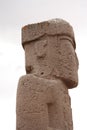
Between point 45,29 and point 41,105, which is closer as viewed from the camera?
point 41,105

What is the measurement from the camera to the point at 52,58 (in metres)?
9.16

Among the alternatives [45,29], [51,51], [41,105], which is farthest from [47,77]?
[45,29]

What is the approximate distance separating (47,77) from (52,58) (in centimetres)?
49

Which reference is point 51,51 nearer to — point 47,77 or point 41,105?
point 47,77

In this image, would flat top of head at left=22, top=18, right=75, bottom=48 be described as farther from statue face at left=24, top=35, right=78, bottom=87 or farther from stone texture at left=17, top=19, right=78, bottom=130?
statue face at left=24, top=35, right=78, bottom=87

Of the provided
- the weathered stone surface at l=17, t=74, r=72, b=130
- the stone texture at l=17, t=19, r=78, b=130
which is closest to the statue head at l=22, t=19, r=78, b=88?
the stone texture at l=17, t=19, r=78, b=130

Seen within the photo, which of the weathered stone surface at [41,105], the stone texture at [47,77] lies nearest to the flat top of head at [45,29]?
the stone texture at [47,77]

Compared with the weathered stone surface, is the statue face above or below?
above

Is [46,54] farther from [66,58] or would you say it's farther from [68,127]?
[68,127]

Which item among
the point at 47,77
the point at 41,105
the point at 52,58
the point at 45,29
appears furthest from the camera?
the point at 45,29

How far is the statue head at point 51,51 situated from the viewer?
909 centimetres

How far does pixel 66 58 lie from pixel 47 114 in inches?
60.2

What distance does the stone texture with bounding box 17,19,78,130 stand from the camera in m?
8.35

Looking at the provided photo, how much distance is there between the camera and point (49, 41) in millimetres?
9312
